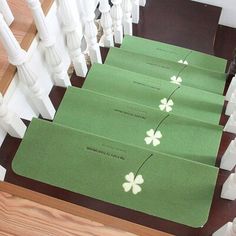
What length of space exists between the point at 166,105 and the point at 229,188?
22.6 inches

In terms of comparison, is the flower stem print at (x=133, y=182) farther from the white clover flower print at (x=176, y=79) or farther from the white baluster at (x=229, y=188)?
the white clover flower print at (x=176, y=79)

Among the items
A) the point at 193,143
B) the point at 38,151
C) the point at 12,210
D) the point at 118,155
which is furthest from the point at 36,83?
the point at 193,143

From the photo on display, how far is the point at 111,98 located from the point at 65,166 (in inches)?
15.4

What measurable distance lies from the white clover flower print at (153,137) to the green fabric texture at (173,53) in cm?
76

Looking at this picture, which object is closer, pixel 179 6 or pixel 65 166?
pixel 65 166

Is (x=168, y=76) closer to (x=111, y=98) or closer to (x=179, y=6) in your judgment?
(x=111, y=98)

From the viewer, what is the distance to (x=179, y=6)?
2.52 metres

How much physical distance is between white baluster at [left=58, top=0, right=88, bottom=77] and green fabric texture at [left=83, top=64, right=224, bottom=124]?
76mm

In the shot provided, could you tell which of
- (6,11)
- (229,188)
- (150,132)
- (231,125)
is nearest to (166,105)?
(150,132)

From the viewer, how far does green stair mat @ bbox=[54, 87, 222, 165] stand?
1.58m

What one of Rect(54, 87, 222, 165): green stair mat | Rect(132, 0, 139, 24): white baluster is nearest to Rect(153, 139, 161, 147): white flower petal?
Rect(54, 87, 222, 165): green stair mat

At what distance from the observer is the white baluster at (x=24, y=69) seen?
119cm

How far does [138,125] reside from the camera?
1628 millimetres

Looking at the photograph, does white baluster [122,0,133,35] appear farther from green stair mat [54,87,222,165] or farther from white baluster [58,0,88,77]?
green stair mat [54,87,222,165]
